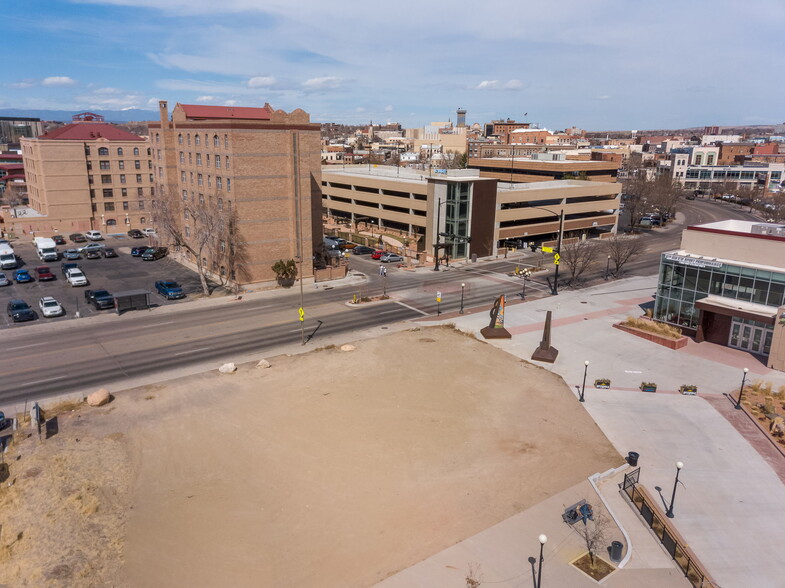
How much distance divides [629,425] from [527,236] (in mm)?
54910

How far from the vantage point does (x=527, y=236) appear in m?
81.6

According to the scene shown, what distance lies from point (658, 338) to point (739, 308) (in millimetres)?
6090

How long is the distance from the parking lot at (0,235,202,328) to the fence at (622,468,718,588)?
1695 inches

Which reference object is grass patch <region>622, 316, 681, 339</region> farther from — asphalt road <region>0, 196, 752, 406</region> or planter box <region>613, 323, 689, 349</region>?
asphalt road <region>0, 196, 752, 406</region>

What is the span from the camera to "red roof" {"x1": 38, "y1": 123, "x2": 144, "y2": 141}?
87800 mm

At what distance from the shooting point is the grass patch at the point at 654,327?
4319 cm

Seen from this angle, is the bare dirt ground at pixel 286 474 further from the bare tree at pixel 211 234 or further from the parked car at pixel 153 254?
the parked car at pixel 153 254

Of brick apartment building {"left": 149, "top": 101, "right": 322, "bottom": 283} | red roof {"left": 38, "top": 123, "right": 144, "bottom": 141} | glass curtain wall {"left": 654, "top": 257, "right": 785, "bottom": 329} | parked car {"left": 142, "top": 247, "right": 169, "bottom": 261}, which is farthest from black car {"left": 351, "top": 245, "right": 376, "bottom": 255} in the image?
red roof {"left": 38, "top": 123, "right": 144, "bottom": 141}

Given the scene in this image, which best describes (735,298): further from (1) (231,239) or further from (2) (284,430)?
(1) (231,239)

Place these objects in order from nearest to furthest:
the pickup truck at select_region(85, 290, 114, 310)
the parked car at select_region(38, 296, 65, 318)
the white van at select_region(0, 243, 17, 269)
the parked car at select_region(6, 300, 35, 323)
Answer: the parked car at select_region(6, 300, 35, 323), the parked car at select_region(38, 296, 65, 318), the pickup truck at select_region(85, 290, 114, 310), the white van at select_region(0, 243, 17, 269)

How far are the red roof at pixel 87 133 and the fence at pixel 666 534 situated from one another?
94.5 meters

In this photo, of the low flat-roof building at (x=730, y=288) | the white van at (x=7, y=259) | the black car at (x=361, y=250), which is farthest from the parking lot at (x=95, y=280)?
the low flat-roof building at (x=730, y=288)

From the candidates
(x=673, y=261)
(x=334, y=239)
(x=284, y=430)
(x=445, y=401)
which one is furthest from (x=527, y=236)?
(x=284, y=430)

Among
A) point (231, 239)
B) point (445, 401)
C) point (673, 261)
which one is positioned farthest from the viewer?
point (231, 239)
